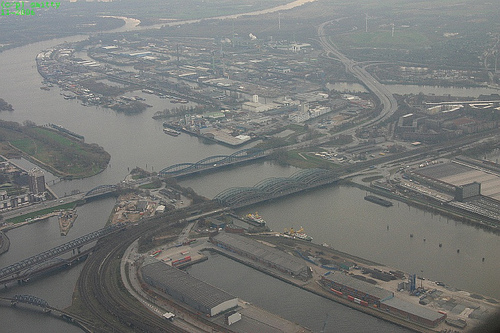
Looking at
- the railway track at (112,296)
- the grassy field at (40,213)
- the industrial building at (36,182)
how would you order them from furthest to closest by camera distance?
the industrial building at (36,182) → the grassy field at (40,213) → the railway track at (112,296)

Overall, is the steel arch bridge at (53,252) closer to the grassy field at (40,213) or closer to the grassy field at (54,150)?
the grassy field at (40,213)

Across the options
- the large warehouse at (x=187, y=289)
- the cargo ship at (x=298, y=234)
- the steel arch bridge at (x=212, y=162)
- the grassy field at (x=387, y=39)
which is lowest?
the cargo ship at (x=298, y=234)

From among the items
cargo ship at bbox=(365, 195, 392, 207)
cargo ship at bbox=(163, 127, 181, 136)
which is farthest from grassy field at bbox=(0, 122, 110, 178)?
cargo ship at bbox=(365, 195, 392, 207)

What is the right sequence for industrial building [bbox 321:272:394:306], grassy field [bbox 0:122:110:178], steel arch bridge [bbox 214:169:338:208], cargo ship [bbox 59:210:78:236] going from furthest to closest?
1. grassy field [bbox 0:122:110:178]
2. steel arch bridge [bbox 214:169:338:208]
3. cargo ship [bbox 59:210:78:236]
4. industrial building [bbox 321:272:394:306]

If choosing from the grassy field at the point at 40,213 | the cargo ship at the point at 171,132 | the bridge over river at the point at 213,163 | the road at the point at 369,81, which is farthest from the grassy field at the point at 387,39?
the grassy field at the point at 40,213

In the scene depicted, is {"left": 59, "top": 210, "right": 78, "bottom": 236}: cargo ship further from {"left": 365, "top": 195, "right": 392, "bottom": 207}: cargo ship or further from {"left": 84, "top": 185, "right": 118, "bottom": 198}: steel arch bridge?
{"left": 365, "top": 195, "right": 392, "bottom": 207}: cargo ship

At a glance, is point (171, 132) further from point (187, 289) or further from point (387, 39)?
point (387, 39)
